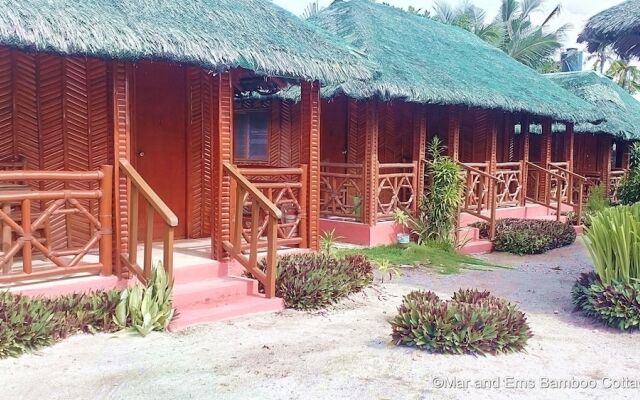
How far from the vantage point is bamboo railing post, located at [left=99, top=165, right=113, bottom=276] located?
5621 millimetres

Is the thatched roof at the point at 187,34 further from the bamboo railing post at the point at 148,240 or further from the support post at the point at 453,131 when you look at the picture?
the support post at the point at 453,131

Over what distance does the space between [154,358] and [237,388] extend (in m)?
0.82

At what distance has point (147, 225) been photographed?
5.53m

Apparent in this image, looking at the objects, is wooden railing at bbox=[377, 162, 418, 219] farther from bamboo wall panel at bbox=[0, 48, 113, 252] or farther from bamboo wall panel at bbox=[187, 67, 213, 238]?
bamboo wall panel at bbox=[0, 48, 113, 252]

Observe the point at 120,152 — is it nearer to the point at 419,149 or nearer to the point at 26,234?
the point at 26,234

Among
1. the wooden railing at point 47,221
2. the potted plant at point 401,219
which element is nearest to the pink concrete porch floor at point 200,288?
the wooden railing at point 47,221

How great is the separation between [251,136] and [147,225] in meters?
7.04

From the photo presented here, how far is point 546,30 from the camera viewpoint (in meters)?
31.0

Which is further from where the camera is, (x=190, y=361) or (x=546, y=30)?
(x=546, y=30)

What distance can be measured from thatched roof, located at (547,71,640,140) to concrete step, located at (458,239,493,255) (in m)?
8.10

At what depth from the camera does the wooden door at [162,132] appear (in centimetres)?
749

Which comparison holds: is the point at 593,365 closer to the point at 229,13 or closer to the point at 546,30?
the point at 229,13

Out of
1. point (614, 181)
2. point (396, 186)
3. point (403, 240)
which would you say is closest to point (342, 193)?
point (396, 186)

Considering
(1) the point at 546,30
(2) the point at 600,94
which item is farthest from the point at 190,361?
(1) the point at 546,30
